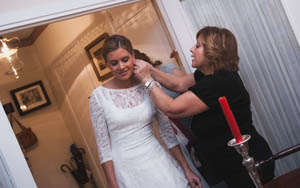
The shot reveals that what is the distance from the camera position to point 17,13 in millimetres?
1655

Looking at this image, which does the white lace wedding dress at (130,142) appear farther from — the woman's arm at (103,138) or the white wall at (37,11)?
the white wall at (37,11)

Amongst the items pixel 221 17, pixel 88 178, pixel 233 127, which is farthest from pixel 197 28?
pixel 88 178

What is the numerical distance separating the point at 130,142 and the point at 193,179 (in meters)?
0.39

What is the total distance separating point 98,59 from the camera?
368cm

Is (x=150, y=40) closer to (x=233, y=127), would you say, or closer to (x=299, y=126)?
(x=299, y=126)

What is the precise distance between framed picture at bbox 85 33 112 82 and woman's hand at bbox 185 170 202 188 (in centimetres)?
193

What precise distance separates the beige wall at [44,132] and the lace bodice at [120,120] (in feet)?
10.4

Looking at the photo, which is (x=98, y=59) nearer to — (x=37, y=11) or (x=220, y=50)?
(x=37, y=11)

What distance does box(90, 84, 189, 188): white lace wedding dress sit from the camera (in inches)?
68.1

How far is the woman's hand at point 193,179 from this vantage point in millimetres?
1794

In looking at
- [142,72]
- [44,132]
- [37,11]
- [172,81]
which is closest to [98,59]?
[44,132]

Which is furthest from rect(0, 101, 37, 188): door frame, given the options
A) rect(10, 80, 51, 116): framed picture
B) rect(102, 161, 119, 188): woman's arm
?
rect(10, 80, 51, 116): framed picture

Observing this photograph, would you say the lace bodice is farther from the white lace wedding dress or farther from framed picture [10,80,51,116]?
framed picture [10,80,51,116]

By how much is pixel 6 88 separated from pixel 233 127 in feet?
14.1
